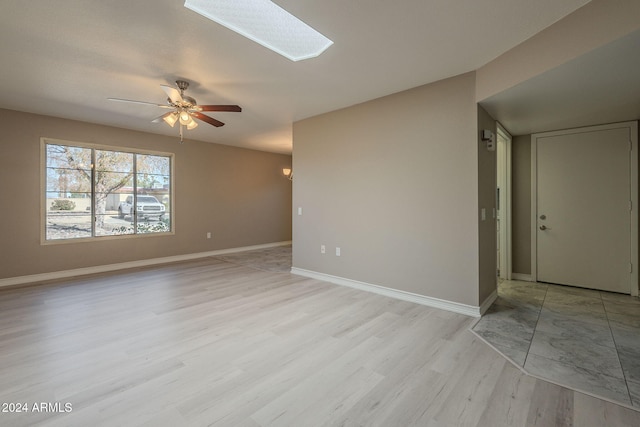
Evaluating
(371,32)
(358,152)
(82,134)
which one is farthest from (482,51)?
(82,134)

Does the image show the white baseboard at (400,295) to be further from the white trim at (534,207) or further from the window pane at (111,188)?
the window pane at (111,188)

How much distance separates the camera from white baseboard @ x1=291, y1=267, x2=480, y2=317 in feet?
10.2

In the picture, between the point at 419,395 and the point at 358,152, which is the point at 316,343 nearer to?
the point at 419,395

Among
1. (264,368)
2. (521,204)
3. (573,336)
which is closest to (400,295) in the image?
(573,336)

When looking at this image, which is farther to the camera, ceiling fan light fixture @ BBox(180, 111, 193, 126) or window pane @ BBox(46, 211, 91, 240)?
window pane @ BBox(46, 211, 91, 240)

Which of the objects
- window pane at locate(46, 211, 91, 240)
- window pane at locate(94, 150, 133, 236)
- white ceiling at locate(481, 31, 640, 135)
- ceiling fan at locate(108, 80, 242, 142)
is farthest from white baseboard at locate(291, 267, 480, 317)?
window pane at locate(46, 211, 91, 240)

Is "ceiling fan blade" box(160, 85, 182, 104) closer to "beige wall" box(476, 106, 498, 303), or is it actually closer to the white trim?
"beige wall" box(476, 106, 498, 303)

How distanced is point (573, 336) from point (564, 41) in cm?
252

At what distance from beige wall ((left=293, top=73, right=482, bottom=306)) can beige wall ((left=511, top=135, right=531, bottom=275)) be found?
81.5 inches

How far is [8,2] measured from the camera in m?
2.01

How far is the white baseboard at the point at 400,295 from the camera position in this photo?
3.12 meters

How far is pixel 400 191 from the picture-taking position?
364 cm

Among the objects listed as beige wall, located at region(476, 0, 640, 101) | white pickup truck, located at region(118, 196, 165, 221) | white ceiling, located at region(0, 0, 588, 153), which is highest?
white ceiling, located at region(0, 0, 588, 153)

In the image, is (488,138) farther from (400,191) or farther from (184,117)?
(184,117)
